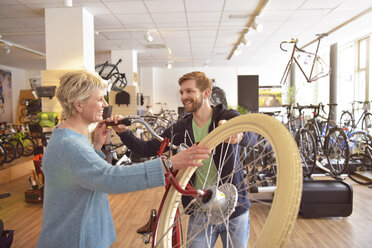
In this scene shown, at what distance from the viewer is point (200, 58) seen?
11555mm

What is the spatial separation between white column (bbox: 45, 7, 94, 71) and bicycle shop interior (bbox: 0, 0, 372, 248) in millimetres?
18

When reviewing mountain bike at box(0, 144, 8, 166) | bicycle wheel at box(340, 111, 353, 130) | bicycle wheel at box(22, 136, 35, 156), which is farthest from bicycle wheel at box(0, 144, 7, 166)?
bicycle wheel at box(340, 111, 353, 130)

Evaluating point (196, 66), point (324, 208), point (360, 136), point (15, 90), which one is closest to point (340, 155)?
point (360, 136)

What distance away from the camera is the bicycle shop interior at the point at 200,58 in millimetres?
3674

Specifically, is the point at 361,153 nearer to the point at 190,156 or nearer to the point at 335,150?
the point at 335,150

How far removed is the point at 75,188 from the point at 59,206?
10 cm

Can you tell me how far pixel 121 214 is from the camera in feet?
13.3

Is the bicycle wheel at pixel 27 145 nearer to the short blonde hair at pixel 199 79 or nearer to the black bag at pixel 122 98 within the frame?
the black bag at pixel 122 98

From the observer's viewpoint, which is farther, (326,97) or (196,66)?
(196,66)

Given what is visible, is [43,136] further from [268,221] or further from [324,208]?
[268,221]

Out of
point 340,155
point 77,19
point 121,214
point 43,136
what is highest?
point 77,19

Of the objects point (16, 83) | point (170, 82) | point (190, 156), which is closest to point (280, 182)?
point (190, 156)

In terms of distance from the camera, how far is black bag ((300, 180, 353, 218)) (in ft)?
12.0

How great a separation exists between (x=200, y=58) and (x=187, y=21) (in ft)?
17.2
